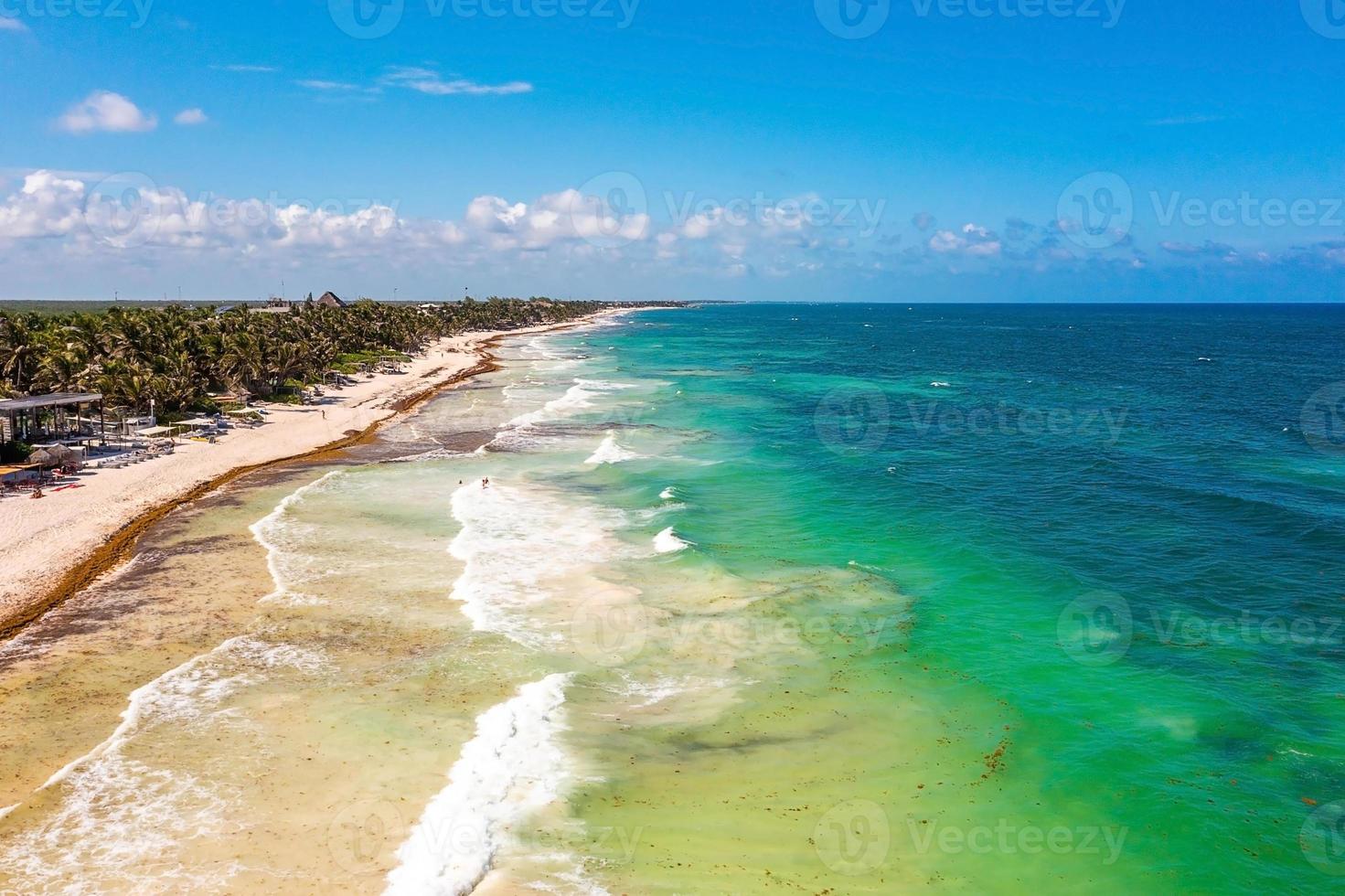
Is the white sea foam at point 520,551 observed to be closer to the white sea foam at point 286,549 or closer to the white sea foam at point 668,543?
the white sea foam at point 668,543

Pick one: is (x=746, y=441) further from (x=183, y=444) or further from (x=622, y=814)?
(x=622, y=814)

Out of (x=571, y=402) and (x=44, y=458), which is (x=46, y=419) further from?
(x=571, y=402)

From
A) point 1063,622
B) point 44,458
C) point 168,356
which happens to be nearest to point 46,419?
point 44,458

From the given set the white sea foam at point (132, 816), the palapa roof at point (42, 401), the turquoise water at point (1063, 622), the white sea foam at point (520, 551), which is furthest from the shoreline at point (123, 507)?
the turquoise water at point (1063, 622)

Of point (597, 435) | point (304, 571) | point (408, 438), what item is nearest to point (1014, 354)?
point (597, 435)

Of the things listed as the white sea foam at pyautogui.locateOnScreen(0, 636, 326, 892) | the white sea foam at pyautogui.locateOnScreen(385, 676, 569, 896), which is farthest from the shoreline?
the white sea foam at pyautogui.locateOnScreen(385, 676, 569, 896)

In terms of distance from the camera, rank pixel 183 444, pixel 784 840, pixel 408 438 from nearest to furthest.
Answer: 1. pixel 784 840
2. pixel 183 444
3. pixel 408 438

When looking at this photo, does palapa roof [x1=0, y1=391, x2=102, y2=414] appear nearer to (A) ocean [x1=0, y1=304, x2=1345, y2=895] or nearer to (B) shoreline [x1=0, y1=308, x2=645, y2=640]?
(B) shoreline [x1=0, y1=308, x2=645, y2=640]
